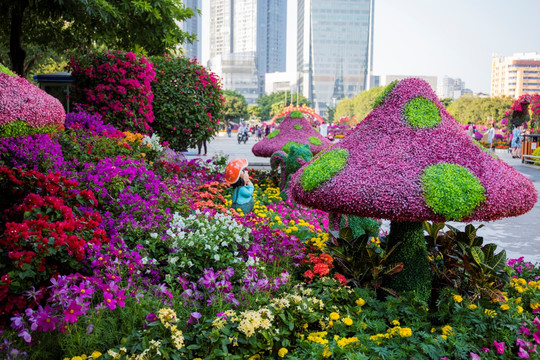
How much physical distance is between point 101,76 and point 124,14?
2.52 meters

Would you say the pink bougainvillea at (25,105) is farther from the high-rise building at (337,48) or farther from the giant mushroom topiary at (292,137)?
the high-rise building at (337,48)

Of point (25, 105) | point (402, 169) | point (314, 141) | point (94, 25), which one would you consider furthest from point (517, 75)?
point (25, 105)

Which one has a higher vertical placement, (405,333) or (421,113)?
(421,113)

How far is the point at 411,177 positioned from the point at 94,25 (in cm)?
1001

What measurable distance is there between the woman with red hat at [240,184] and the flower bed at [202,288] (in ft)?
4.63

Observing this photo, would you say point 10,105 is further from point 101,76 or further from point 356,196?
point 101,76

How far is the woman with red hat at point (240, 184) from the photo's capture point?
6.71 metres

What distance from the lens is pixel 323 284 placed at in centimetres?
417

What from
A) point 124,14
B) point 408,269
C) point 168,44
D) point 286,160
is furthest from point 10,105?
point 168,44

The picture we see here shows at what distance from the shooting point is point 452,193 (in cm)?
343

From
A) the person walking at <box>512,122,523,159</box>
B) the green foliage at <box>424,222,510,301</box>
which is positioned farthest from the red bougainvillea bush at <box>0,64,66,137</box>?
the person walking at <box>512,122,523,159</box>

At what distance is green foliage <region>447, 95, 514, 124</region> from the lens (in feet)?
214

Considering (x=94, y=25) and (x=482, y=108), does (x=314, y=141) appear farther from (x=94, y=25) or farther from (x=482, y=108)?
(x=482, y=108)

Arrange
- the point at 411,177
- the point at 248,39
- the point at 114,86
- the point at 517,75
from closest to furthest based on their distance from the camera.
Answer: the point at 411,177 < the point at 114,86 < the point at 517,75 < the point at 248,39
